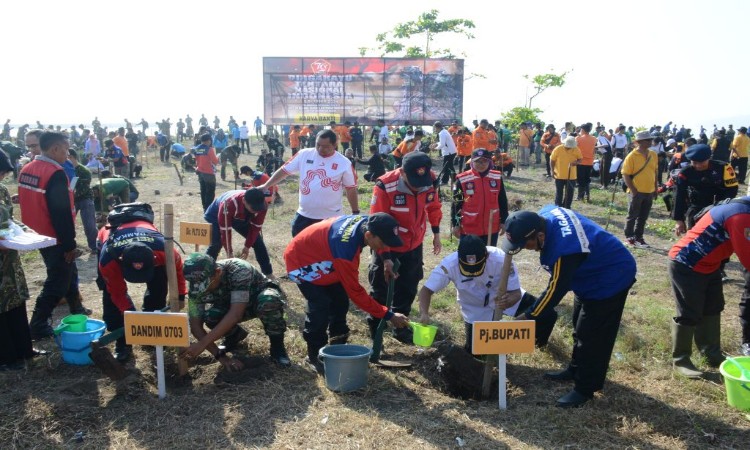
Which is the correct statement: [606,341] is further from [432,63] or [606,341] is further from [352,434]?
[432,63]

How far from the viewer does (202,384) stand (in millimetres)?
4691

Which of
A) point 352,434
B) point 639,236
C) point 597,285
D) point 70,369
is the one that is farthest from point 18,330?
point 639,236

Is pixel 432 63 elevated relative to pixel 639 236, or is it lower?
elevated

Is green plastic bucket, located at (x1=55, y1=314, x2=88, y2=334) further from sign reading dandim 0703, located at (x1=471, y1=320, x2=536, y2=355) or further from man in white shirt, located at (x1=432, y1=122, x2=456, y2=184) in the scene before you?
man in white shirt, located at (x1=432, y1=122, x2=456, y2=184)

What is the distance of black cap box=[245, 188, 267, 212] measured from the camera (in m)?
6.48

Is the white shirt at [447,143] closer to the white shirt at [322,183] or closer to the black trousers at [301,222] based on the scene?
the white shirt at [322,183]

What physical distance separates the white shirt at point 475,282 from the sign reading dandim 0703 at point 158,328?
1903mm

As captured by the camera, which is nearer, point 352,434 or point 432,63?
point 352,434

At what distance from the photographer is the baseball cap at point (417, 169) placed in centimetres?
527

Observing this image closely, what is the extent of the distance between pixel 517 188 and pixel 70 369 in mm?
13900

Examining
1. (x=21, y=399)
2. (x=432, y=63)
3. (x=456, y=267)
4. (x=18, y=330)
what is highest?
(x=432, y=63)

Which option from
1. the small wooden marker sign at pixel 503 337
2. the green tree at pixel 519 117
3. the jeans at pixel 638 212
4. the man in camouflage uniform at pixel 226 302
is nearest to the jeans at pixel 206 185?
the man in camouflage uniform at pixel 226 302

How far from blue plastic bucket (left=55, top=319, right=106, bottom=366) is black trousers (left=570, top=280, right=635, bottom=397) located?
156 inches

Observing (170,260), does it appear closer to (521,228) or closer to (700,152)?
(521,228)
